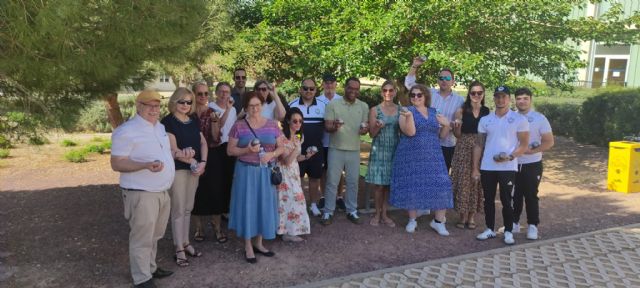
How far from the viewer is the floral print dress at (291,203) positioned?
188 inches

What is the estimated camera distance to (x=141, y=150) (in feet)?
11.7

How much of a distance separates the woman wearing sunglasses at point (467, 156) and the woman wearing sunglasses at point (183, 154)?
267cm

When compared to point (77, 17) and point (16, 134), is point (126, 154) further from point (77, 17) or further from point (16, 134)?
point (16, 134)

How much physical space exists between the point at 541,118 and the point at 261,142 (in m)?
2.86

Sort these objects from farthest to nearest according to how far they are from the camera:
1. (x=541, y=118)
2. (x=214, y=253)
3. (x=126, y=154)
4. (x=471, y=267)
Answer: (x=541, y=118)
(x=214, y=253)
(x=471, y=267)
(x=126, y=154)

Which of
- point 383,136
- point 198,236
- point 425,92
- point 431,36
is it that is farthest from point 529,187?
point 198,236

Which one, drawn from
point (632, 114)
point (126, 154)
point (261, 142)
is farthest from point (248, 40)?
point (632, 114)

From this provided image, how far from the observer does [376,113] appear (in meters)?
5.26

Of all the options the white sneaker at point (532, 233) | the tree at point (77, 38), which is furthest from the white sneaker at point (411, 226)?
the tree at point (77, 38)

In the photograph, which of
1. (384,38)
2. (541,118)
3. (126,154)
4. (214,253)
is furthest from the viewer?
(384,38)

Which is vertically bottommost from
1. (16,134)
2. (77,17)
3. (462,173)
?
(462,173)

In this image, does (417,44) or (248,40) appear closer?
(417,44)

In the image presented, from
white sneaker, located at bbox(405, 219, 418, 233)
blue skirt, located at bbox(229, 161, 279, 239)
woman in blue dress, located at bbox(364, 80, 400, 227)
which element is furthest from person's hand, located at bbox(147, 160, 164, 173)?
white sneaker, located at bbox(405, 219, 418, 233)

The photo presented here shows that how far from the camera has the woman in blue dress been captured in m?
5.20
